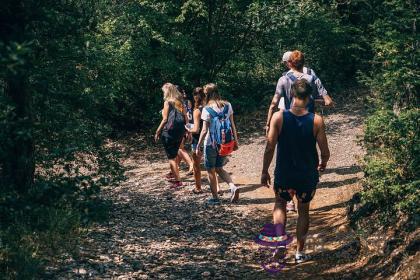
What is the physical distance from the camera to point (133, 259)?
6.16 meters

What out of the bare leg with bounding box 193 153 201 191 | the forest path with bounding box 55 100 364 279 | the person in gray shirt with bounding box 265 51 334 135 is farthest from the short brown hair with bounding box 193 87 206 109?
the person in gray shirt with bounding box 265 51 334 135

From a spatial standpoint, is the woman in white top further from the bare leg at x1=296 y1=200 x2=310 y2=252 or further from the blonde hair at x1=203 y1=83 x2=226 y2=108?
the bare leg at x1=296 y1=200 x2=310 y2=252

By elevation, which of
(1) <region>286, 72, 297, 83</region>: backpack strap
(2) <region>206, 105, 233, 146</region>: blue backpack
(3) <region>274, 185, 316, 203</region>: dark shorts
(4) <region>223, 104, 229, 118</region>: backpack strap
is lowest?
(3) <region>274, 185, 316, 203</region>: dark shorts

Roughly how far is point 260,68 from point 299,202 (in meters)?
12.0

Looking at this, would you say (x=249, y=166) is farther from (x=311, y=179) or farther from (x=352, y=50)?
(x=352, y=50)

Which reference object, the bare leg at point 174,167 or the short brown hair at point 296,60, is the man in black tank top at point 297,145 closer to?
the short brown hair at point 296,60

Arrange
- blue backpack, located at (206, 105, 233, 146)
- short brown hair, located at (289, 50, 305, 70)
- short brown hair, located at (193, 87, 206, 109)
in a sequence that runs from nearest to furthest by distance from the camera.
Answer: short brown hair, located at (289, 50, 305, 70), blue backpack, located at (206, 105, 233, 146), short brown hair, located at (193, 87, 206, 109)

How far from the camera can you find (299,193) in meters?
5.56

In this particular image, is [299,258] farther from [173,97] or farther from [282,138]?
[173,97]

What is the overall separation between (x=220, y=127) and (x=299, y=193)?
9.20ft

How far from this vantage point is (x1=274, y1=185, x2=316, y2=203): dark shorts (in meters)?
5.54

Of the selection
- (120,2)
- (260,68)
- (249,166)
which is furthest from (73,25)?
(260,68)

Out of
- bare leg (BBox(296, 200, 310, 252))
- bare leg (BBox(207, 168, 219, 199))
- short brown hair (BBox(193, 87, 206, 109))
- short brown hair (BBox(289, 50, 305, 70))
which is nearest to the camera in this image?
bare leg (BBox(296, 200, 310, 252))

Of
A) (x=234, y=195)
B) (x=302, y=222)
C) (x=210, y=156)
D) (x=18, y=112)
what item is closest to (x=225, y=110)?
(x=210, y=156)
